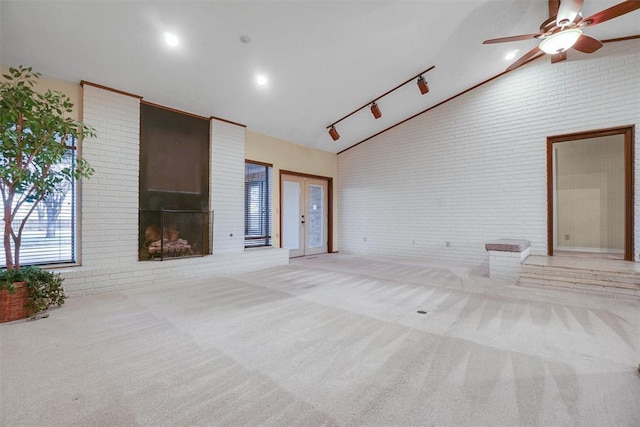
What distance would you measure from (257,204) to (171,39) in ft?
11.6

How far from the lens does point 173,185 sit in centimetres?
485

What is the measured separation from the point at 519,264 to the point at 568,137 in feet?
8.86

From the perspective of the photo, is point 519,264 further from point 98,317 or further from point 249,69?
point 98,317

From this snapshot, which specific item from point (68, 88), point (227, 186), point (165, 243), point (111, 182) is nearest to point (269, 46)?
point (227, 186)

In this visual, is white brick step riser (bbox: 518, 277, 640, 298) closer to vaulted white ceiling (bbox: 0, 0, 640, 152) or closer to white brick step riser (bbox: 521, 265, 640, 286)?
white brick step riser (bbox: 521, 265, 640, 286)

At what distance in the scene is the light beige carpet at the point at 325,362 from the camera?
1.50m

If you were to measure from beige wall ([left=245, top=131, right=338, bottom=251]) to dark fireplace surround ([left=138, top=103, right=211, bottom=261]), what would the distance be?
1.16m

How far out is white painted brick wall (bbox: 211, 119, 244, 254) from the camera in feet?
17.6

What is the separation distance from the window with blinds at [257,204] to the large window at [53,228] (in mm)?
2884

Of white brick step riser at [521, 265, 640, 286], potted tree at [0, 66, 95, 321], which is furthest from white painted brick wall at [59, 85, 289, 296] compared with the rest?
white brick step riser at [521, 265, 640, 286]

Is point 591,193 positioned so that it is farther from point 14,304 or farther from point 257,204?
point 14,304

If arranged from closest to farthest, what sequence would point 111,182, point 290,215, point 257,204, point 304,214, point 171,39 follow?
point 171,39 < point 111,182 < point 257,204 < point 290,215 < point 304,214

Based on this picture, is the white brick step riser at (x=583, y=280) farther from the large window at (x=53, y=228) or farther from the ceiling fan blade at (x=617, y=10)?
the large window at (x=53, y=228)

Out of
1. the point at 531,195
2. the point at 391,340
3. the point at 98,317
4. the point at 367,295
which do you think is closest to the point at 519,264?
the point at 531,195
